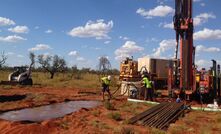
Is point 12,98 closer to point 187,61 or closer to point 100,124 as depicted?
point 187,61

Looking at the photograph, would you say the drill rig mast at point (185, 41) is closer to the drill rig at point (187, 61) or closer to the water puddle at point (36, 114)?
the drill rig at point (187, 61)

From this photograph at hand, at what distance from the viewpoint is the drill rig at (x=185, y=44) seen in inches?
885

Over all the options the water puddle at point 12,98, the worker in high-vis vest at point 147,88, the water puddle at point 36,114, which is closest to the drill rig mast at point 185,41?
the worker in high-vis vest at point 147,88

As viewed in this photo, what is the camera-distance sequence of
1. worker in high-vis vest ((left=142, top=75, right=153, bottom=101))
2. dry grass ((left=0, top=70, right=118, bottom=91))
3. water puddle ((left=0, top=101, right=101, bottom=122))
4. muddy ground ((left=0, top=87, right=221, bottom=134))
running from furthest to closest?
dry grass ((left=0, top=70, right=118, bottom=91)) → worker in high-vis vest ((left=142, top=75, right=153, bottom=101)) → water puddle ((left=0, top=101, right=101, bottom=122)) → muddy ground ((left=0, top=87, right=221, bottom=134))

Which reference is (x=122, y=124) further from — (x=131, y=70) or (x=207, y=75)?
(x=131, y=70)

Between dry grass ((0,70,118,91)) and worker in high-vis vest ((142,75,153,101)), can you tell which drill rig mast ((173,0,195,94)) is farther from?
dry grass ((0,70,118,91))

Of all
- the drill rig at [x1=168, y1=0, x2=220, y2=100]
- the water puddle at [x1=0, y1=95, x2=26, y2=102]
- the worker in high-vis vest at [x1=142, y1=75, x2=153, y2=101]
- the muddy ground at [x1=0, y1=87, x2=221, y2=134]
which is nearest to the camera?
the muddy ground at [x1=0, y1=87, x2=221, y2=134]

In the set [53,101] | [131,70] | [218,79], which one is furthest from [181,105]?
[131,70]

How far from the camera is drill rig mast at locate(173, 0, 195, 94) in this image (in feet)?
73.7

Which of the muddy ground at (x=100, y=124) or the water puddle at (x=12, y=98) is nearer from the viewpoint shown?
the muddy ground at (x=100, y=124)

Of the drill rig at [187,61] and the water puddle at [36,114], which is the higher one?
the drill rig at [187,61]

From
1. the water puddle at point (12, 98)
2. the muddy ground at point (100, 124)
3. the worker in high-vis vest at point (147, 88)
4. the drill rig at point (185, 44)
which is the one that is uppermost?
the drill rig at point (185, 44)

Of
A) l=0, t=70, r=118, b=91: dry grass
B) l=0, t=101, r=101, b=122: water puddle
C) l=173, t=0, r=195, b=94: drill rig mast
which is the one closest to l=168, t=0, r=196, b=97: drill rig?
l=173, t=0, r=195, b=94: drill rig mast

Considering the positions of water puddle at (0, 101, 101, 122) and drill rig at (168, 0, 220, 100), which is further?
drill rig at (168, 0, 220, 100)
